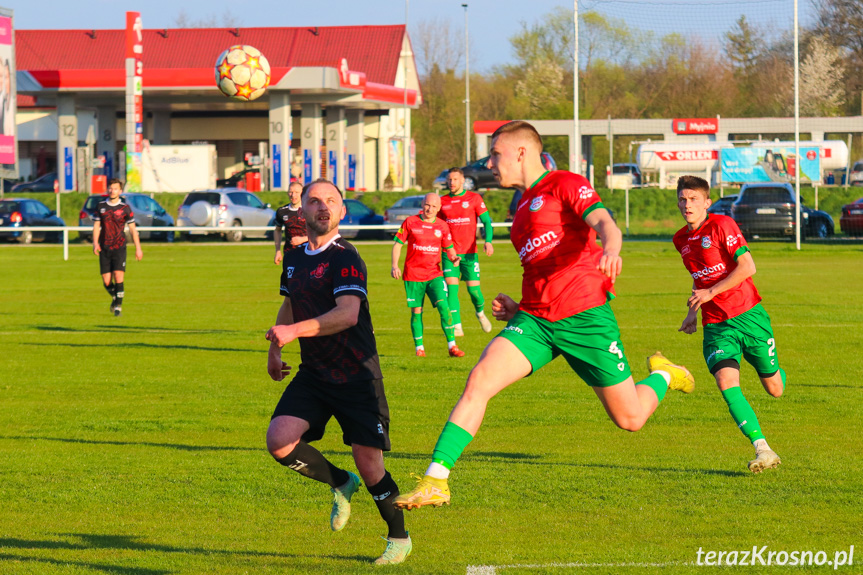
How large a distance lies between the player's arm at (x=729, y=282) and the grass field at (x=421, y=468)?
1180mm

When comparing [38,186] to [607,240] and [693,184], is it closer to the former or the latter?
[693,184]

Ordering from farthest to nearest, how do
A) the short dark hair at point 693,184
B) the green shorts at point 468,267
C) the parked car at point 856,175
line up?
the parked car at point 856,175, the green shorts at point 468,267, the short dark hair at point 693,184

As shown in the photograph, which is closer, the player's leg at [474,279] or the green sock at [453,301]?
the green sock at [453,301]

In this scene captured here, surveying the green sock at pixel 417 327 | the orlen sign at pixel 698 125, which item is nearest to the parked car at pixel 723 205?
the orlen sign at pixel 698 125

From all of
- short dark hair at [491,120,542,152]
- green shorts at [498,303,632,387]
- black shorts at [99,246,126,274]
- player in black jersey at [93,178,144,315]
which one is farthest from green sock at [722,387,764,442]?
black shorts at [99,246,126,274]

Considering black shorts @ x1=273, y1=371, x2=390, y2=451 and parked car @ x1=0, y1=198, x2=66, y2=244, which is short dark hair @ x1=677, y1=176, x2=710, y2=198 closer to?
black shorts @ x1=273, y1=371, x2=390, y2=451

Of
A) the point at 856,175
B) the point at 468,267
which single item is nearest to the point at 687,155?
the point at 856,175

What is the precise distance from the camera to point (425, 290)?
1333 centimetres

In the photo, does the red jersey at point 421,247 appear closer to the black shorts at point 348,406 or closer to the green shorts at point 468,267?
the green shorts at point 468,267

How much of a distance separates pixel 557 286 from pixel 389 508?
1.41 meters

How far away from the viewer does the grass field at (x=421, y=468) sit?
573cm

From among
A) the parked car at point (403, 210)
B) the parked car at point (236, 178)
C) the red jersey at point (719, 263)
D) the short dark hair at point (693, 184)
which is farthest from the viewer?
the parked car at point (236, 178)

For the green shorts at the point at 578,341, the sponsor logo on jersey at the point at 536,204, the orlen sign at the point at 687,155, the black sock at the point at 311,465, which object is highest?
the orlen sign at the point at 687,155

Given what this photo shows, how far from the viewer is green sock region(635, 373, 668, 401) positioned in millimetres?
6258
